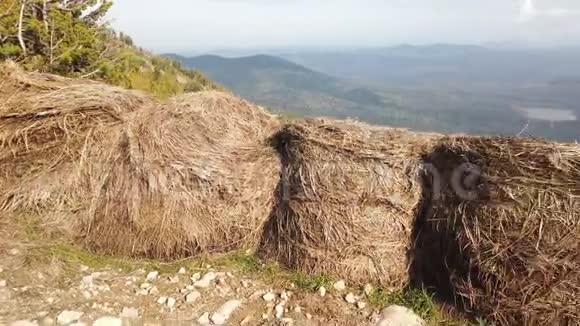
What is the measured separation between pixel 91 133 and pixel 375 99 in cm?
14933

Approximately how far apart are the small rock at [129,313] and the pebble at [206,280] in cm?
53

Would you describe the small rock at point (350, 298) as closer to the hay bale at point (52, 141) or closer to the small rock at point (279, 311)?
the small rock at point (279, 311)

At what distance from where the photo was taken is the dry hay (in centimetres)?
425

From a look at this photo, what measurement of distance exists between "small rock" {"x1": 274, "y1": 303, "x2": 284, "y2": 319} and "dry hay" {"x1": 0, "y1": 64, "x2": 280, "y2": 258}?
0.87 m

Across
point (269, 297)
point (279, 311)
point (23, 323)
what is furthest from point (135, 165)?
point (279, 311)

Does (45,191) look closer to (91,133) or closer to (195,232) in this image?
(91,133)

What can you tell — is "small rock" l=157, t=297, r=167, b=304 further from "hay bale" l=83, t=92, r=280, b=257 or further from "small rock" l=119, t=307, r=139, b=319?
"hay bale" l=83, t=92, r=280, b=257

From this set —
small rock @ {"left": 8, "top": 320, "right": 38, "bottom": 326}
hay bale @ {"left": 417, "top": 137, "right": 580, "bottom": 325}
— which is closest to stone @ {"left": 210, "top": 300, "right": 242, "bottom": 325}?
small rock @ {"left": 8, "top": 320, "right": 38, "bottom": 326}

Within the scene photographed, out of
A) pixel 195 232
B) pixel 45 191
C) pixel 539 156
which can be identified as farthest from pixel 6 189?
pixel 539 156

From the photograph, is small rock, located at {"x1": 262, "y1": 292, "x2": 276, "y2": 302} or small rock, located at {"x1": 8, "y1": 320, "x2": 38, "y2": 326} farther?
small rock, located at {"x1": 262, "y1": 292, "x2": 276, "y2": 302}

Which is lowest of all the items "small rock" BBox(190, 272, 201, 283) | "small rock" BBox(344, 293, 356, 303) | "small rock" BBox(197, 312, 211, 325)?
"small rock" BBox(197, 312, 211, 325)

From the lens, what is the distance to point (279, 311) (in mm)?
3547

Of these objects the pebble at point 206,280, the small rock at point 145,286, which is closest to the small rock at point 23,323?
the small rock at point 145,286

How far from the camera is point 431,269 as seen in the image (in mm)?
3840
